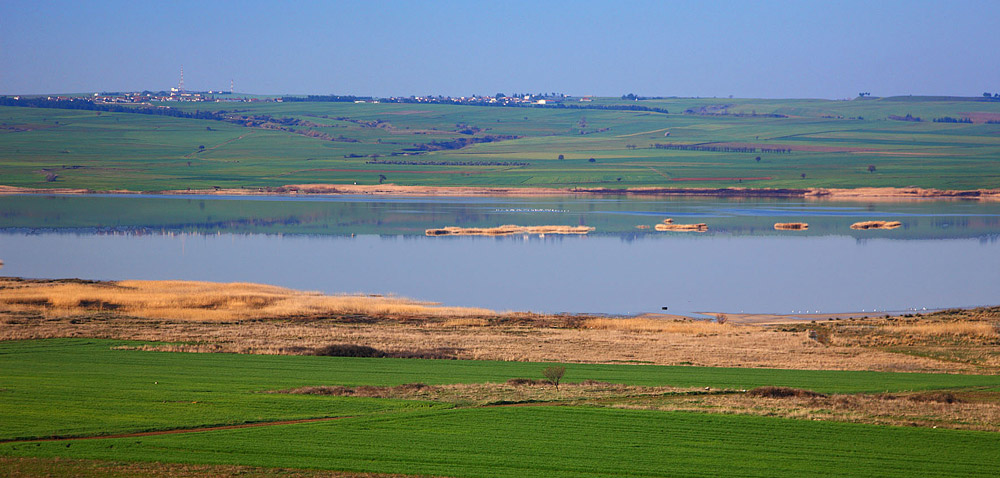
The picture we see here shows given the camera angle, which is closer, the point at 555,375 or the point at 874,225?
the point at 555,375

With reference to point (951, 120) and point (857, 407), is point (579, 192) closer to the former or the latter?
point (857, 407)

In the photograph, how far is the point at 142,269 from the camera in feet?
167

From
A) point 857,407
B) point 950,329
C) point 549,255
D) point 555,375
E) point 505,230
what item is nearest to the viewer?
point 857,407

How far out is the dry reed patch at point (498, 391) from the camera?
1939 cm

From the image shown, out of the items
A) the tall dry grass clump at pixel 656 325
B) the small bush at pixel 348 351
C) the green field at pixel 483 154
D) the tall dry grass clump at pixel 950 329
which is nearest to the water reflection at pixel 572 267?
the tall dry grass clump at pixel 656 325

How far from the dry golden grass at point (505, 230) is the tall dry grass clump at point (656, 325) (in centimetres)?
3513

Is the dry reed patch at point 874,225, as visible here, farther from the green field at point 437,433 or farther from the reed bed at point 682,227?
the green field at point 437,433

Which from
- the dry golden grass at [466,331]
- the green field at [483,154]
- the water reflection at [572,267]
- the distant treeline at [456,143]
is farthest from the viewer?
Answer: the distant treeline at [456,143]

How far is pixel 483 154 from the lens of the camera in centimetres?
15650

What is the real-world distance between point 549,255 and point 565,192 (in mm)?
58524

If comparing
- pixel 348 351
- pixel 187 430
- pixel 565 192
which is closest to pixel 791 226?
pixel 565 192

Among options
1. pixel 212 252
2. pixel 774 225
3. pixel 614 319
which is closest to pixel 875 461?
pixel 614 319

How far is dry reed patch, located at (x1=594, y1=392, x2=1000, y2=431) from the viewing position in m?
17.5

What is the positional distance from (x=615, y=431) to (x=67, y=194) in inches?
3983
